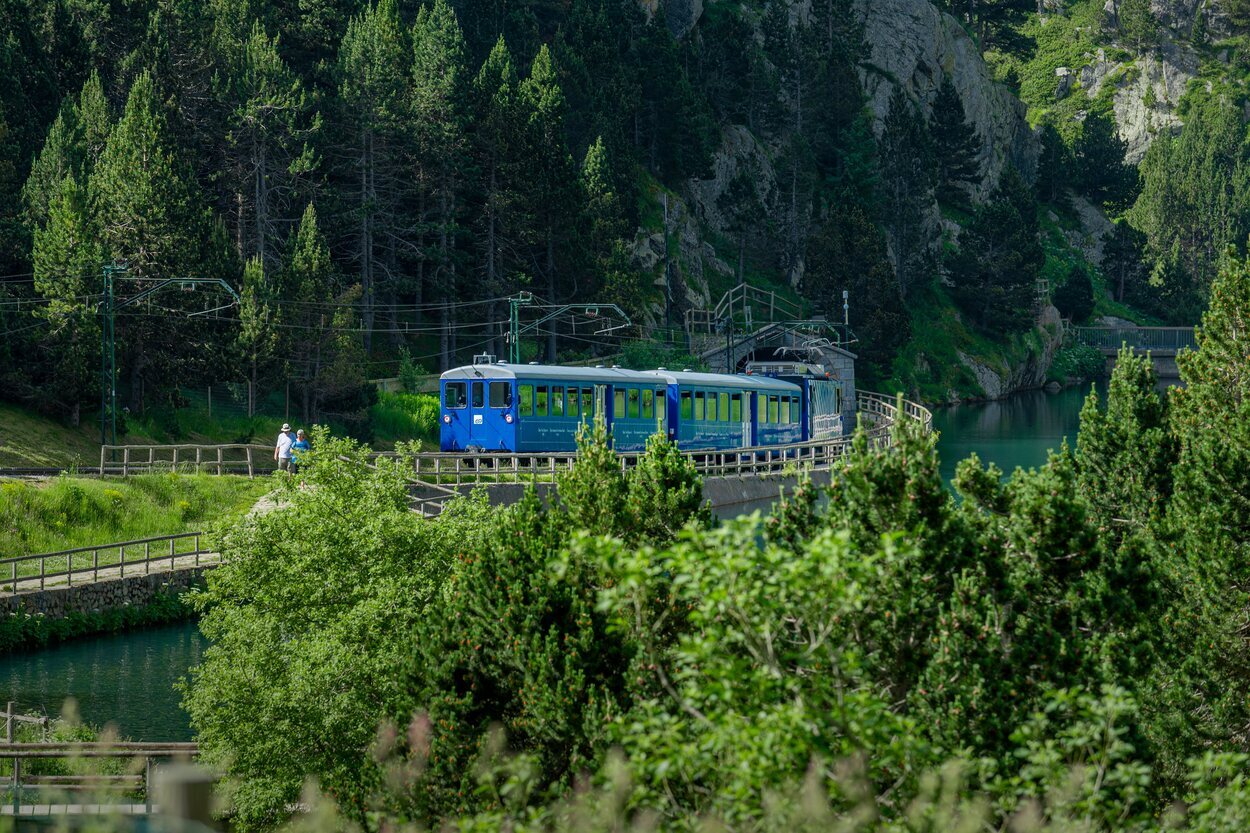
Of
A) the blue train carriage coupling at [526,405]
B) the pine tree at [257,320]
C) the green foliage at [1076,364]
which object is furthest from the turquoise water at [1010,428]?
the pine tree at [257,320]

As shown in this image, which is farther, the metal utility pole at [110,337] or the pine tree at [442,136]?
the pine tree at [442,136]

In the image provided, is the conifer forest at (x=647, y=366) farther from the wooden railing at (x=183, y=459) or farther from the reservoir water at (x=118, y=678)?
the wooden railing at (x=183, y=459)

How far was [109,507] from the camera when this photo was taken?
159ft

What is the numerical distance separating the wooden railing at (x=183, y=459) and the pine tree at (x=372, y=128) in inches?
621

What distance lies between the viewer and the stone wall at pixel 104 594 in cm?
4128

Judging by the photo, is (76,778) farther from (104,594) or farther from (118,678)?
(104,594)

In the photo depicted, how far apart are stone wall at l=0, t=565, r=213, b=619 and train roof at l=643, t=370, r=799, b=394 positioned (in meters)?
16.7

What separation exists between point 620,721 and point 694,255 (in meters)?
94.2

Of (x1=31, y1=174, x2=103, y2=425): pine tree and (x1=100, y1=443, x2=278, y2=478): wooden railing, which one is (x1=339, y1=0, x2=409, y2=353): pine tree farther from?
(x1=31, y1=174, x2=103, y2=425): pine tree

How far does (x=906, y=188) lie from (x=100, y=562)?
295ft

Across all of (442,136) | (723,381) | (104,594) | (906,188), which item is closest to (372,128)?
(442,136)

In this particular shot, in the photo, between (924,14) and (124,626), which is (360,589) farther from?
(924,14)

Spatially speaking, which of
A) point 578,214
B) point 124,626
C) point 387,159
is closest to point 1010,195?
point 578,214

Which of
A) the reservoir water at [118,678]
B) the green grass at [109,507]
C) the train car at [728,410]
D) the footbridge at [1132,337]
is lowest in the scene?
the reservoir water at [118,678]
